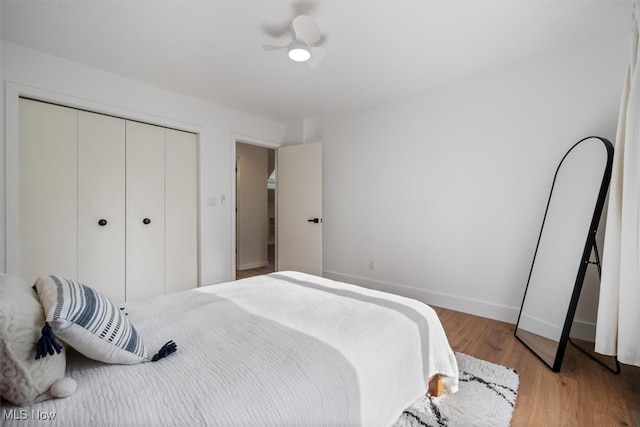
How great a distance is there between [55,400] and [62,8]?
93.0 inches

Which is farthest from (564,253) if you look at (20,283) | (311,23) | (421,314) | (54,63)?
(54,63)

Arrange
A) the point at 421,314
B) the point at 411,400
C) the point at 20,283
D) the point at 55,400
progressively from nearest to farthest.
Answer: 1. the point at 55,400
2. the point at 20,283
3. the point at 411,400
4. the point at 421,314

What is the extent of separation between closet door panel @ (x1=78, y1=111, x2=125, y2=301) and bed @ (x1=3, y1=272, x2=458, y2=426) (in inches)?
65.4

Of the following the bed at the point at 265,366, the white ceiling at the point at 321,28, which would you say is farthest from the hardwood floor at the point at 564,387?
the white ceiling at the point at 321,28

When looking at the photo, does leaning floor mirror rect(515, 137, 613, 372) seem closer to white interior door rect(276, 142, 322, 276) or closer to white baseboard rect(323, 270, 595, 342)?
white baseboard rect(323, 270, 595, 342)

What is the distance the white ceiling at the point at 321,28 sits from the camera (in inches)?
71.7

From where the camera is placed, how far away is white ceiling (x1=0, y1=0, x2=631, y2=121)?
1820 millimetres

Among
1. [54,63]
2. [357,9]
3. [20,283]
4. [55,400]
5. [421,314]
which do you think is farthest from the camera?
[54,63]

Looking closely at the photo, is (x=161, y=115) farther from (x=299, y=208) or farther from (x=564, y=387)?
(x=564, y=387)

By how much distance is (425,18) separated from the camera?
1.90 m

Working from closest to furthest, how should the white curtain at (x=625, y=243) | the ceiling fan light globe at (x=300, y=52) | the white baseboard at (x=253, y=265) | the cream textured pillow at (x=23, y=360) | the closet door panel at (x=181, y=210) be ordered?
the cream textured pillow at (x=23, y=360), the white curtain at (x=625, y=243), the ceiling fan light globe at (x=300, y=52), the closet door panel at (x=181, y=210), the white baseboard at (x=253, y=265)

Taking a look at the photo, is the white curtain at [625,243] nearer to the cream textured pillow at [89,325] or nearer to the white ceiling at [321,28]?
the white ceiling at [321,28]

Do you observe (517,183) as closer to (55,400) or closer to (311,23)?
(311,23)

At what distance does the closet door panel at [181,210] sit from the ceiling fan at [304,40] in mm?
1787
